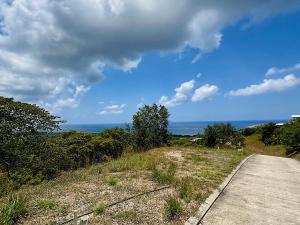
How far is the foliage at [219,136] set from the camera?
4369cm

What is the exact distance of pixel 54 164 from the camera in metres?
16.1

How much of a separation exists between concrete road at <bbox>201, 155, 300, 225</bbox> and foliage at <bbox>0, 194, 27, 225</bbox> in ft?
12.0

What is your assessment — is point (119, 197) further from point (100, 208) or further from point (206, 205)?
point (206, 205)

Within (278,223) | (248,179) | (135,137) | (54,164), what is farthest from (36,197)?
(135,137)

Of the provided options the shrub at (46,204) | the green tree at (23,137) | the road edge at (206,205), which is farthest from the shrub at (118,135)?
the shrub at (46,204)

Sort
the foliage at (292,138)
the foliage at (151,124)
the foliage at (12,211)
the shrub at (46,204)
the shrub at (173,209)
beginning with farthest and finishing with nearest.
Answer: the foliage at (151,124) < the foliage at (292,138) < the shrub at (173,209) < the shrub at (46,204) < the foliage at (12,211)

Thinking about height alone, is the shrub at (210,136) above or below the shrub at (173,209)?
above

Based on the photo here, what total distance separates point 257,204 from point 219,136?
36720mm

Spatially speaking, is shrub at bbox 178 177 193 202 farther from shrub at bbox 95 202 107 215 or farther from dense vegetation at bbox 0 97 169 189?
dense vegetation at bbox 0 97 169 189

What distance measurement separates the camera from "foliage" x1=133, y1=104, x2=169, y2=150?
43125mm

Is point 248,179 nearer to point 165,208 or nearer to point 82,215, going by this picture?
point 165,208

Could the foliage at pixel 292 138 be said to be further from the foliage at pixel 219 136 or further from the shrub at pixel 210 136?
the shrub at pixel 210 136

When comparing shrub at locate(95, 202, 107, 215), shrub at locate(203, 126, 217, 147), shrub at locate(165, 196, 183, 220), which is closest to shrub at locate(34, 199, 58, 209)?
shrub at locate(95, 202, 107, 215)

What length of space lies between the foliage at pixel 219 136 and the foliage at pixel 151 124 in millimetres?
5999
